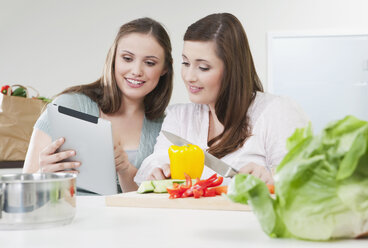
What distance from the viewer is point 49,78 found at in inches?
174

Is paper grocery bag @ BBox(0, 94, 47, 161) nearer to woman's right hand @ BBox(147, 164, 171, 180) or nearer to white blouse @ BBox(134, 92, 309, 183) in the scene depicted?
white blouse @ BBox(134, 92, 309, 183)

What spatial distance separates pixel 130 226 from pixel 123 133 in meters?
1.51

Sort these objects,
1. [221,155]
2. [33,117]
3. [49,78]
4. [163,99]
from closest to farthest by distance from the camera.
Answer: [221,155], [163,99], [33,117], [49,78]

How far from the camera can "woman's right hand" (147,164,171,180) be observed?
1.64 meters

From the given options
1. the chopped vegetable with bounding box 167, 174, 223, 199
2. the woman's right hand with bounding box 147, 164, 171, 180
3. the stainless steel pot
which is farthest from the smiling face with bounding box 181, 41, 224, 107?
the stainless steel pot

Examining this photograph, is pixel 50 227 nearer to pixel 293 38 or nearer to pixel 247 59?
pixel 247 59

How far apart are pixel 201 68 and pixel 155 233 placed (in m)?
1.27

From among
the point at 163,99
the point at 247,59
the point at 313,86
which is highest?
the point at 247,59

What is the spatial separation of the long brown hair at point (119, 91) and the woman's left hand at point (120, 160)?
0.36 m

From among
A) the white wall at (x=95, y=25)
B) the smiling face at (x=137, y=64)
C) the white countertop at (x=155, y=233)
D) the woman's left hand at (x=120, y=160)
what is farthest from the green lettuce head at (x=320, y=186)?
the white wall at (x=95, y=25)

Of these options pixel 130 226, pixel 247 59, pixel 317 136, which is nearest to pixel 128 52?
pixel 247 59

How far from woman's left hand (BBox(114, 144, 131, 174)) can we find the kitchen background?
7.48ft

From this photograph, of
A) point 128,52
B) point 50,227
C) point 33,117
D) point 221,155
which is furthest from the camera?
point 33,117

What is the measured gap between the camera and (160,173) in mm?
1653
